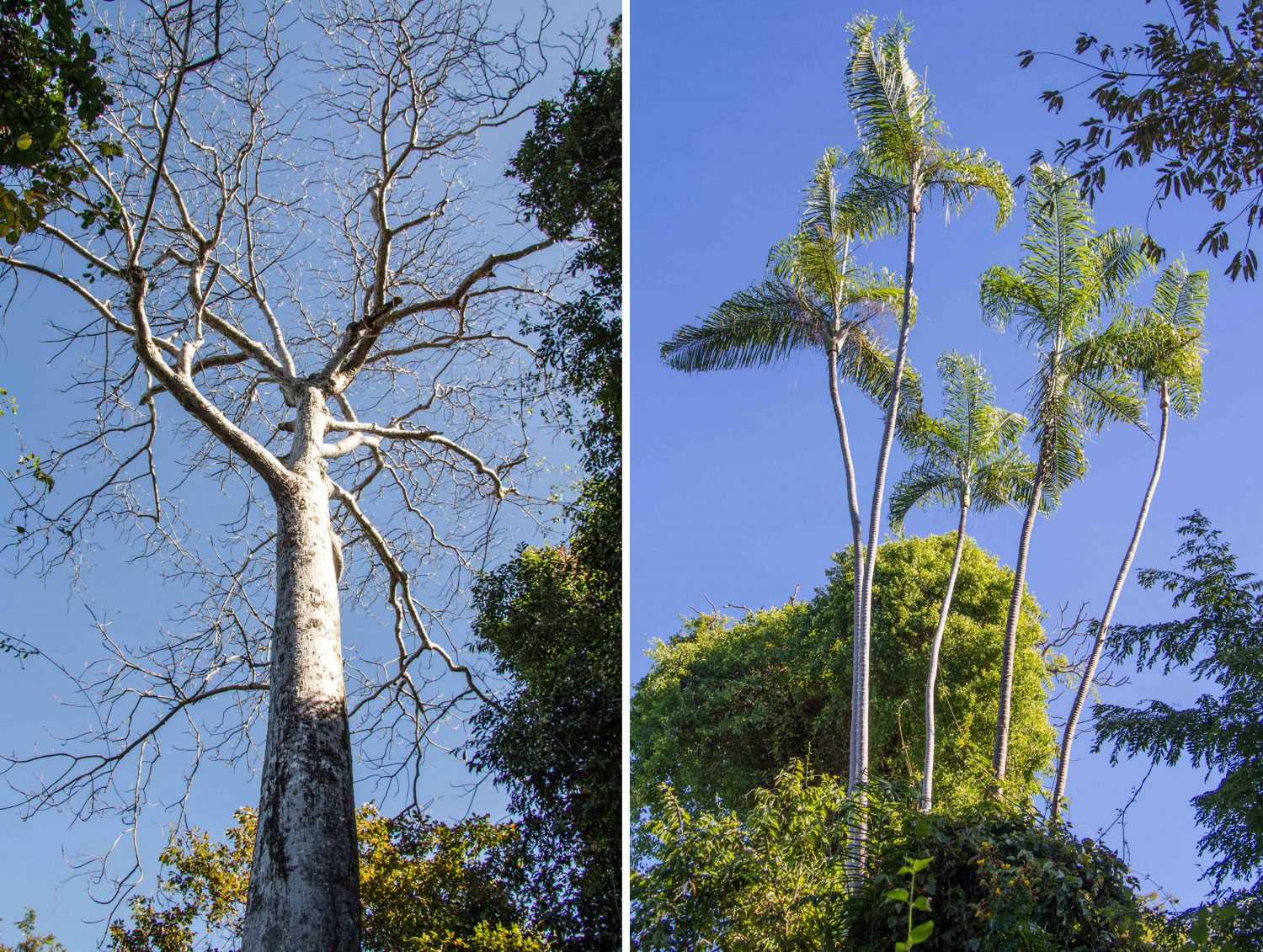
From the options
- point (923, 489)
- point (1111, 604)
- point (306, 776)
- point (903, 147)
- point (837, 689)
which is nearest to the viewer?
point (306, 776)

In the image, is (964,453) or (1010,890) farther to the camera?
(964,453)

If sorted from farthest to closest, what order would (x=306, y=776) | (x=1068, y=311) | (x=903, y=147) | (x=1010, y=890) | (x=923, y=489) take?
(x=923, y=489) → (x=1068, y=311) → (x=903, y=147) → (x=1010, y=890) → (x=306, y=776)

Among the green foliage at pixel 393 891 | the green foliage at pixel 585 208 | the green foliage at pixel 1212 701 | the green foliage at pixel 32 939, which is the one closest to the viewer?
the green foliage at pixel 32 939

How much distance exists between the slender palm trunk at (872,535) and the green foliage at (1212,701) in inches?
61.2

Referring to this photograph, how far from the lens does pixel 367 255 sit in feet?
16.0

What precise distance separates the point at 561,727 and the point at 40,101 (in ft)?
9.23

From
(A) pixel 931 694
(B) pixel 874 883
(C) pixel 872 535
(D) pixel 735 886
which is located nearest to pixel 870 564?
(C) pixel 872 535

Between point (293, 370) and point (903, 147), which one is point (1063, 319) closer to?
point (903, 147)

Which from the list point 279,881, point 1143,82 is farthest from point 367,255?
point 1143,82

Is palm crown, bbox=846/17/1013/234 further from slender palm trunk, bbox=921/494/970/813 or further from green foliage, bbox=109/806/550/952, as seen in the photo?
green foliage, bbox=109/806/550/952

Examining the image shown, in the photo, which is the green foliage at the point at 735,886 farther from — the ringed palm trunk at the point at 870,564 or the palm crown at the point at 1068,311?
the palm crown at the point at 1068,311

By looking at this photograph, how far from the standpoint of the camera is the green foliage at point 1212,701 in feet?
14.2

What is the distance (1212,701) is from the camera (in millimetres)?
4789

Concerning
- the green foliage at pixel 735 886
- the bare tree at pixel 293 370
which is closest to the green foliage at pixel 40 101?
the bare tree at pixel 293 370
